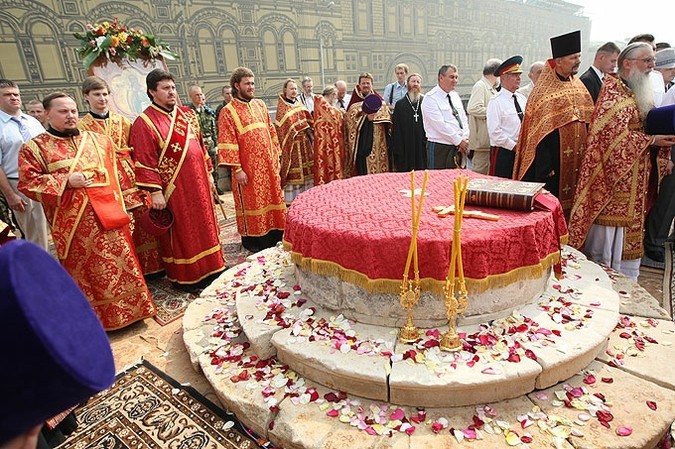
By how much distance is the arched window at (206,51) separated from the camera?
1886 cm

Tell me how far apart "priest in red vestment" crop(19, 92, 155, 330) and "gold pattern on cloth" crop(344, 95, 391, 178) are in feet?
13.1

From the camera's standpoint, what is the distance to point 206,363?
274 cm

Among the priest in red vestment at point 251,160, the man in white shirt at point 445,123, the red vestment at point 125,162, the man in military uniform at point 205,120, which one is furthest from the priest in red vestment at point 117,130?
the man in military uniform at point 205,120

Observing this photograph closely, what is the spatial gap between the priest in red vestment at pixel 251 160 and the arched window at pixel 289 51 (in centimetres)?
1917

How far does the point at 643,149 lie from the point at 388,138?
365 cm

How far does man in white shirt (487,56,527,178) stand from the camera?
466 centimetres

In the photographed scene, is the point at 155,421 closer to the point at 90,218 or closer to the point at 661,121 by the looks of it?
the point at 90,218

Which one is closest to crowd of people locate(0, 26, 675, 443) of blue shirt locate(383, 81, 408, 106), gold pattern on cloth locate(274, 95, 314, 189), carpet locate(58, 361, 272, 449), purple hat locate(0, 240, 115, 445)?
carpet locate(58, 361, 272, 449)

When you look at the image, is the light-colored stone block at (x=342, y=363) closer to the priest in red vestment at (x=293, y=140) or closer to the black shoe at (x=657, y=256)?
the black shoe at (x=657, y=256)

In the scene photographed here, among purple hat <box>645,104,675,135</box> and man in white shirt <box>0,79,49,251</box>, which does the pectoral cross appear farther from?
man in white shirt <box>0,79,49,251</box>

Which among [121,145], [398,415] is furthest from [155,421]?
[121,145]

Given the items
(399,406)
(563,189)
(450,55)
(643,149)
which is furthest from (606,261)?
(450,55)

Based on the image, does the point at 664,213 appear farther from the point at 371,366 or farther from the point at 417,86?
the point at 371,366

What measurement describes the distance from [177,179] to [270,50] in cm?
2026
